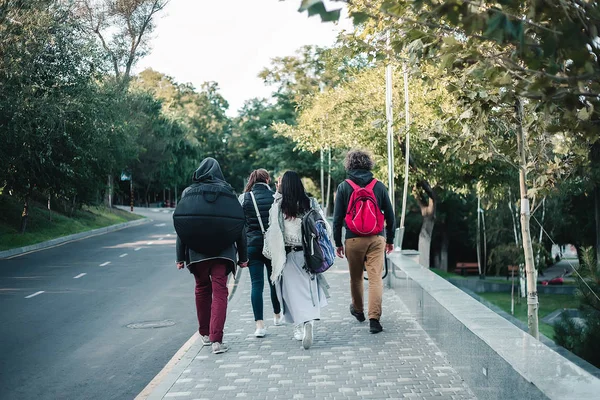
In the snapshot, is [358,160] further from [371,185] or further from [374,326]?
[374,326]

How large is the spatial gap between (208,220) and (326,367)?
5.95 ft

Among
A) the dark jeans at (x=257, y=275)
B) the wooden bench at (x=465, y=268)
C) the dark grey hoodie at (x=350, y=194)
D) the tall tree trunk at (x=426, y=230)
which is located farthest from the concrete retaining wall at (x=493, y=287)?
the dark jeans at (x=257, y=275)

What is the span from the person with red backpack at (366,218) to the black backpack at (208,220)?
4.36 feet

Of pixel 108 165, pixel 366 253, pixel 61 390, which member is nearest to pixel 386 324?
pixel 366 253

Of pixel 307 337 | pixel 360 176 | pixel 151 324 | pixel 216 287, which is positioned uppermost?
pixel 360 176

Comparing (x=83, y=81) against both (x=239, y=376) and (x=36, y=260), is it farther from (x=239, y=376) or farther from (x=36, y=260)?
(x=239, y=376)

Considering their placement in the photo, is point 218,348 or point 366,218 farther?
point 366,218

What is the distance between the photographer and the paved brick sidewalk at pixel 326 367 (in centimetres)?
582

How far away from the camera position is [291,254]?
773 centimetres

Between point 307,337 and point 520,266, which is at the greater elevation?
point 307,337

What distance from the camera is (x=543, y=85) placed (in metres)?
3.36

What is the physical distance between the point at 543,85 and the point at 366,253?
200 inches

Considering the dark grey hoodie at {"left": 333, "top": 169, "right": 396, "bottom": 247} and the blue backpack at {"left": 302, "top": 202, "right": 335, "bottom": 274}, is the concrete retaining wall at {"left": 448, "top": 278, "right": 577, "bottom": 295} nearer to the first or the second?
the dark grey hoodie at {"left": 333, "top": 169, "right": 396, "bottom": 247}

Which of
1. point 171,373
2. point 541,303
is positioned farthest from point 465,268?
point 171,373
